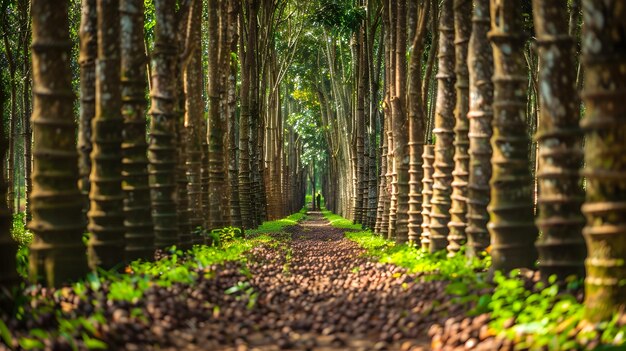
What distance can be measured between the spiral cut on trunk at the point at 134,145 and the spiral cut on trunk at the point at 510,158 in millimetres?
4992

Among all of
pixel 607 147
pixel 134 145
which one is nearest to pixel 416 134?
pixel 134 145

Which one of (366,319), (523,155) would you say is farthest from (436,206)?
(366,319)

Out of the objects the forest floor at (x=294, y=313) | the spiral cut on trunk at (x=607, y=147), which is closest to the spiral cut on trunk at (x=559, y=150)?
the forest floor at (x=294, y=313)

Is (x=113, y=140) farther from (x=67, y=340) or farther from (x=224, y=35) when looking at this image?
(x=224, y=35)

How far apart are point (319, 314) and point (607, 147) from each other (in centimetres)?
365

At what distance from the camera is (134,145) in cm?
1065

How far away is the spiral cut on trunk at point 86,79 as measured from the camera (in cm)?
1090

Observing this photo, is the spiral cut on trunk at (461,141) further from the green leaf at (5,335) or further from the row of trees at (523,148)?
the green leaf at (5,335)

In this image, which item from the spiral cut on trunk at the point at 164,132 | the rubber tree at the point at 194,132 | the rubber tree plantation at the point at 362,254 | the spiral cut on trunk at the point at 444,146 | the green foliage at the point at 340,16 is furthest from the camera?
the green foliage at the point at 340,16

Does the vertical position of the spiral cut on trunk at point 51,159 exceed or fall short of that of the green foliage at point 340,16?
it falls short

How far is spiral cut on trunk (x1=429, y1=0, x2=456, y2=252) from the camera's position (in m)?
12.5

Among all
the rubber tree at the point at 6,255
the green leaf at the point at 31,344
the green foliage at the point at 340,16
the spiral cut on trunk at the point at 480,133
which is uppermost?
the green foliage at the point at 340,16

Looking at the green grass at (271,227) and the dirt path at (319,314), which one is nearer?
the dirt path at (319,314)

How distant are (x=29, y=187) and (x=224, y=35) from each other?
9.94 meters
